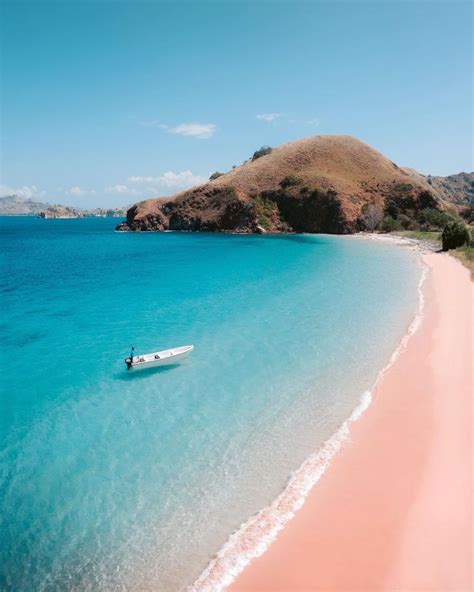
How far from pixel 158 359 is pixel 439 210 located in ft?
295

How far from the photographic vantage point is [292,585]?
8328 millimetres

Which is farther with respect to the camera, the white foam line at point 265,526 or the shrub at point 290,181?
the shrub at point 290,181

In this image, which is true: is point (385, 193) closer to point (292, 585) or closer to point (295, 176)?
point (295, 176)

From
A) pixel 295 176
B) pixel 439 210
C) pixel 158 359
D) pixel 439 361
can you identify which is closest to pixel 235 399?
pixel 158 359

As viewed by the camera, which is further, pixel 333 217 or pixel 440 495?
pixel 333 217

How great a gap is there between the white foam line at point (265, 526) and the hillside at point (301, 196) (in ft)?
276

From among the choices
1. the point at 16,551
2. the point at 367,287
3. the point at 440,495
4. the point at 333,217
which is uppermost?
the point at 333,217

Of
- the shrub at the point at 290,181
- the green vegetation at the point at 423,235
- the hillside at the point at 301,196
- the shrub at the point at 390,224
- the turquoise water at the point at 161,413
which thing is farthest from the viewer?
the shrub at the point at 290,181

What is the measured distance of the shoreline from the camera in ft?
28.4

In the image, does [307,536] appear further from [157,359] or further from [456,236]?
[456,236]

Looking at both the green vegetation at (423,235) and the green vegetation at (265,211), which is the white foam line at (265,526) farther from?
the green vegetation at (265,211)

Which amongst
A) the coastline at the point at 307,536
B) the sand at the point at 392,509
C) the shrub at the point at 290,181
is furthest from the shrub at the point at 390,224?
the coastline at the point at 307,536

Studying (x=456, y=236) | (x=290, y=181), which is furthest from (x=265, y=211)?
(x=456, y=236)

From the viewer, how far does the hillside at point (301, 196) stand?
3693 inches
